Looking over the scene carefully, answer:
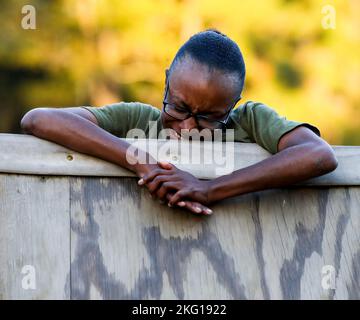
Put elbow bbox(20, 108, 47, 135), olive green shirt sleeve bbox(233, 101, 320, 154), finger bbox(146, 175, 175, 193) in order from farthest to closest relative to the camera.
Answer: olive green shirt sleeve bbox(233, 101, 320, 154) → elbow bbox(20, 108, 47, 135) → finger bbox(146, 175, 175, 193)

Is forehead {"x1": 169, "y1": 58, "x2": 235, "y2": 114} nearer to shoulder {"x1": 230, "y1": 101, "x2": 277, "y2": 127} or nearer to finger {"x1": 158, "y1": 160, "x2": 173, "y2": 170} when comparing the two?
shoulder {"x1": 230, "y1": 101, "x2": 277, "y2": 127}

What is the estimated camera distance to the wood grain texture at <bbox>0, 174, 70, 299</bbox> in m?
2.21

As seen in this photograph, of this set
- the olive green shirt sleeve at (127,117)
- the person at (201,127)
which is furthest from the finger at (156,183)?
the olive green shirt sleeve at (127,117)

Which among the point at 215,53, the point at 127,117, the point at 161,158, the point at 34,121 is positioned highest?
the point at 215,53

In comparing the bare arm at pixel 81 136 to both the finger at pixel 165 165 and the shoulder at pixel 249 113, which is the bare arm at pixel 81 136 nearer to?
the finger at pixel 165 165

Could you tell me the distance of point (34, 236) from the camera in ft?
7.41

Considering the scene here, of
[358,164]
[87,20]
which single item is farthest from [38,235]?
[87,20]

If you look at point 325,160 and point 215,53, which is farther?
point 215,53

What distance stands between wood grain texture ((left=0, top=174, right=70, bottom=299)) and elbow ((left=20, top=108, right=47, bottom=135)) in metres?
0.17

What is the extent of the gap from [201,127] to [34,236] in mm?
650

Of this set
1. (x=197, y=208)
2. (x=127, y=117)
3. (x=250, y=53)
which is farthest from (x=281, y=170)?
(x=250, y=53)

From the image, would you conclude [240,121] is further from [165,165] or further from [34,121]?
[34,121]

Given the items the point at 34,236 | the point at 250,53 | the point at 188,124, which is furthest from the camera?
the point at 250,53

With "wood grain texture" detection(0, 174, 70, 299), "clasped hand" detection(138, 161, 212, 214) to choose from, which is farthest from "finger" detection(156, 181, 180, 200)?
"wood grain texture" detection(0, 174, 70, 299)
